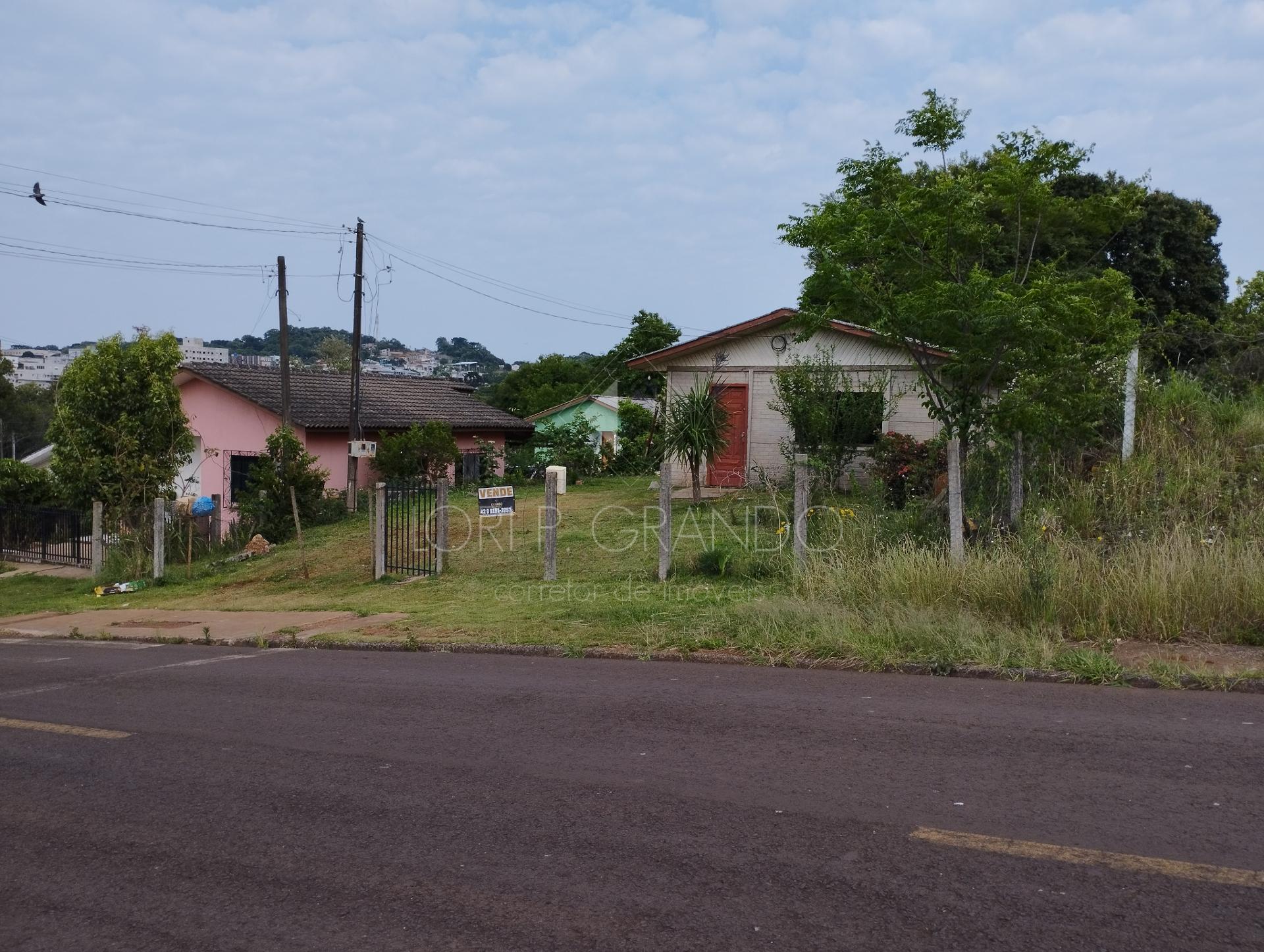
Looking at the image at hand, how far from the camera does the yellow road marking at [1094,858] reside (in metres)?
4.25

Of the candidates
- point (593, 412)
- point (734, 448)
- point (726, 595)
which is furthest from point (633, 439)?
point (726, 595)

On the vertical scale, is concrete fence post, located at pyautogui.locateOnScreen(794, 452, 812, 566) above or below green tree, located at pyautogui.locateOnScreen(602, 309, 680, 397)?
below

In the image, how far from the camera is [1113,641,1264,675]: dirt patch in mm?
7863

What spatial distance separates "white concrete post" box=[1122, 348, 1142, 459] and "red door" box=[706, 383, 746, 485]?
8410 millimetres

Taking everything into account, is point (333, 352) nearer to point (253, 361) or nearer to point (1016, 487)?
point (253, 361)

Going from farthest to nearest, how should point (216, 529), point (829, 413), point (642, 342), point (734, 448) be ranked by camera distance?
point (642, 342)
point (216, 529)
point (734, 448)
point (829, 413)

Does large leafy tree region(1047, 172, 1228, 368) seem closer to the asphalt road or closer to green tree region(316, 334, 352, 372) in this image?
the asphalt road

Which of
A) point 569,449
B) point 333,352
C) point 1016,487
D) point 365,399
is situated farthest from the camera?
point 333,352

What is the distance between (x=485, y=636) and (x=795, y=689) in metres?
4.03

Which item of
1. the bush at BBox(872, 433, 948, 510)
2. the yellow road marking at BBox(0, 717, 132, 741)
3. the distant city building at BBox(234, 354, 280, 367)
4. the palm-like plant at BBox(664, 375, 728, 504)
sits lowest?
the yellow road marking at BBox(0, 717, 132, 741)

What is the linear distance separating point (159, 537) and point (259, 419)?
9780 millimetres

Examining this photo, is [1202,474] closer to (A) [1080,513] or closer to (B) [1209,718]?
(A) [1080,513]

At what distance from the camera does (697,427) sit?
18.5 metres

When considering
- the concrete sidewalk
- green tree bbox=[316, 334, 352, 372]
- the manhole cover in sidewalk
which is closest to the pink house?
the concrete sidewalk
